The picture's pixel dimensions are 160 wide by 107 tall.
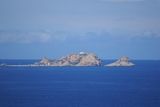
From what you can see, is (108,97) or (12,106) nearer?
(12,106)

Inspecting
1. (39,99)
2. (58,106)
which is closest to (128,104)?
(58,106)

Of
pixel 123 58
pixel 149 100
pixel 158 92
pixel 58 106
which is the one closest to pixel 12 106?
pixel 58 106

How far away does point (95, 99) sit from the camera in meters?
70.6

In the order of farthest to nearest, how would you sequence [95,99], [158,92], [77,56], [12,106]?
[77,56] → [158,92] → [95,99] → [12,106]

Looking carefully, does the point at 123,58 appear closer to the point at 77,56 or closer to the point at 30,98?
the point at 77,56

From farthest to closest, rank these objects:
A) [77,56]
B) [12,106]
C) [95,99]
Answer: [77,56] → [95,99] → [12,106]

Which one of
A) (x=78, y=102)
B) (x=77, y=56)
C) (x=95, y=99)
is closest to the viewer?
(x=78, y=102)

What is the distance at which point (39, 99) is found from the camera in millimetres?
70125

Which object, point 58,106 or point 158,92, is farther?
point 158,92

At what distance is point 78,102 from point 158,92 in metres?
21.0

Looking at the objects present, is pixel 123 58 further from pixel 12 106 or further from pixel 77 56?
pixel 12 106

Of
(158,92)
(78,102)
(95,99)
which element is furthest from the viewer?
(158,92)

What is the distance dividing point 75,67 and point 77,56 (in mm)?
11620

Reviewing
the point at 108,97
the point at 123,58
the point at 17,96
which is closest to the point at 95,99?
the point at 108,97
